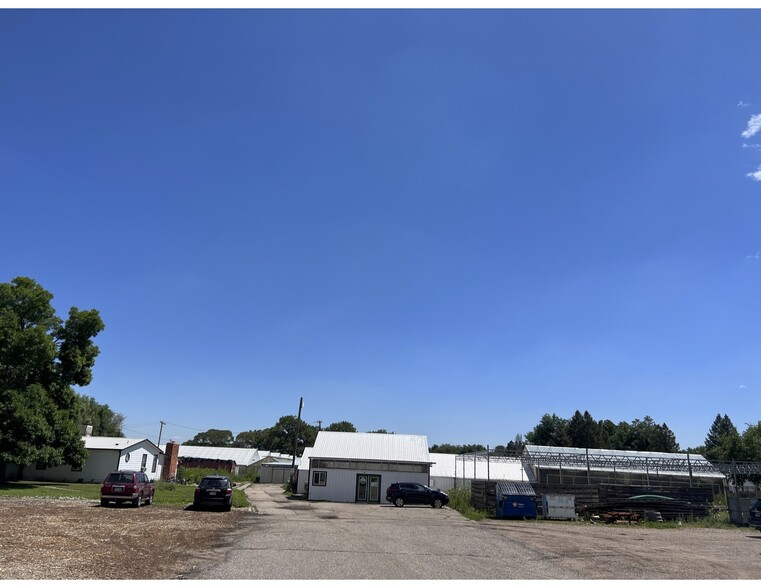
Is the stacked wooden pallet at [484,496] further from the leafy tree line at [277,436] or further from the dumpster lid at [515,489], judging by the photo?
the leafy tree line at [277,436]

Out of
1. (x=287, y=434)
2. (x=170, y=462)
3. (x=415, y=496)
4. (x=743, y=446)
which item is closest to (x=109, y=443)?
(x=170, y=462)

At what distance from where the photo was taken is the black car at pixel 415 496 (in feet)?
117

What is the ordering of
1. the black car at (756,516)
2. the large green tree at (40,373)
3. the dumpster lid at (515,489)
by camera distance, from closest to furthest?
the black car at (756,516) < the dumpster lid at (515,489) < the large green tree at (40,373)

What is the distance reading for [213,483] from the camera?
82.9ft

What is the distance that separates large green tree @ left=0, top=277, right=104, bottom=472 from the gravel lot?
13.5 m

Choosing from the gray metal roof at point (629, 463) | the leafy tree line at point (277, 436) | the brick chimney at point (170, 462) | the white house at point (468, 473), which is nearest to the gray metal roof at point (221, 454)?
the leafy tree line at point (277, 436)

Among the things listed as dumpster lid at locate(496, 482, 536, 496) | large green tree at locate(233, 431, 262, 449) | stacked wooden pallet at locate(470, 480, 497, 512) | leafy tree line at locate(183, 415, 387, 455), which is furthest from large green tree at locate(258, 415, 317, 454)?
dumpster lid at locate(496, 482, 536, 496)

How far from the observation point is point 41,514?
18.5 m

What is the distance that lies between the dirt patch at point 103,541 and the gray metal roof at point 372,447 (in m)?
20.9

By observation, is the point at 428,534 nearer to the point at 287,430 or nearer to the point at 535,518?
the point at 535,518

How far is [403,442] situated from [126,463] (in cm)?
2352

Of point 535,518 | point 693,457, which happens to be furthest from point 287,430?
point 535,518

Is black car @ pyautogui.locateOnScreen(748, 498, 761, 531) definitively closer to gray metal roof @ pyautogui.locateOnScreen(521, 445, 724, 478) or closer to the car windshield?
gray metal roof @ pyautogui.locateOnScreen(521, 445, 724, 478)
